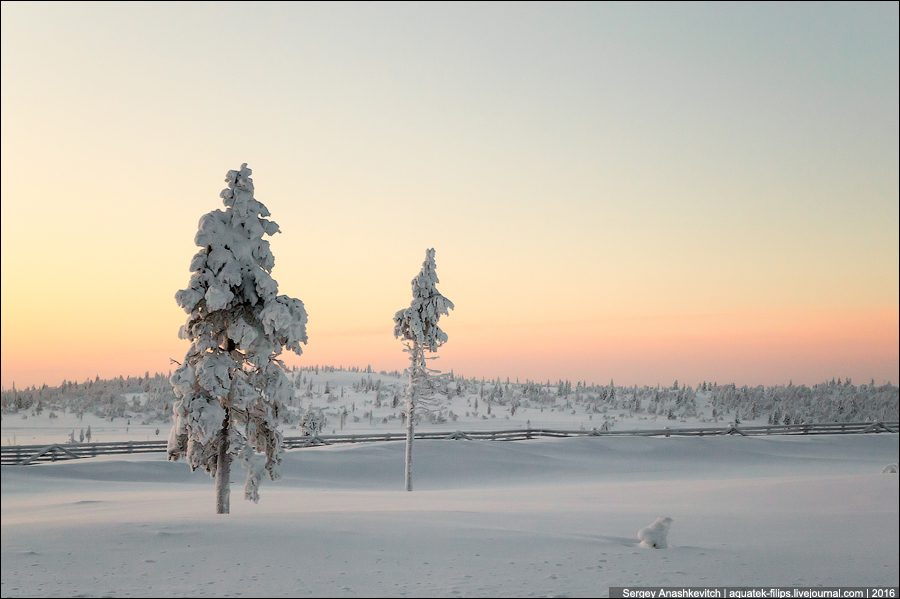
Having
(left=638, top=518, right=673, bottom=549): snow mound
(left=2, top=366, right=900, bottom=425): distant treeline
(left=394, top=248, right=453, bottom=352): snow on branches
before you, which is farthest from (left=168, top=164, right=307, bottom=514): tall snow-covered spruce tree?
(left=2, top=366, right=900, bottom=425): distant treeline

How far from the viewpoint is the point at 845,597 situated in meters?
8.59

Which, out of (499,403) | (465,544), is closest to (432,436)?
(465,544)

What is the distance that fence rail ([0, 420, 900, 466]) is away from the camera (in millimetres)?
32781

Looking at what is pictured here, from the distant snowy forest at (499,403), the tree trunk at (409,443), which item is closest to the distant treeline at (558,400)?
the distant snowy forest at (499,403)

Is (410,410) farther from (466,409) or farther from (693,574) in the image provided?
(466,409)

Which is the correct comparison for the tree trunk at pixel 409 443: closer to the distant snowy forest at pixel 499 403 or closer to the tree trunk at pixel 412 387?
the tree trunk at pixel 412 387

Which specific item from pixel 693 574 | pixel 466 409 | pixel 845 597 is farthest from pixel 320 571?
pixel 466 409

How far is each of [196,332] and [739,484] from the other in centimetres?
1935

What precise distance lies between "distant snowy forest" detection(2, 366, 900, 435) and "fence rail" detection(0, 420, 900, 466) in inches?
71.4

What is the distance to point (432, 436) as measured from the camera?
42062 millimetres

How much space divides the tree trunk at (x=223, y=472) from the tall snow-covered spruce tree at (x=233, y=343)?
28 millimetres

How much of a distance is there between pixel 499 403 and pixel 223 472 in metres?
71.2

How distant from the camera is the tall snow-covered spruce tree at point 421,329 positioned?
104 feet

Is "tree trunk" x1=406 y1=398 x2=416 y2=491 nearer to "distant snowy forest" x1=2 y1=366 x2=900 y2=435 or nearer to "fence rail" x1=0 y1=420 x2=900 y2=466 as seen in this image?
"fence rail" x1=0 y1=420 x2=900 y2=466
